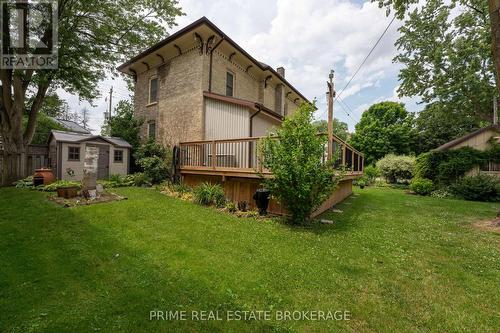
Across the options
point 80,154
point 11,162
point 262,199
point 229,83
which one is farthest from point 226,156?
point 11,162

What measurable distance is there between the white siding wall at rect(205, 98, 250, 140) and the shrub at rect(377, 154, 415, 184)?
16.1 metres

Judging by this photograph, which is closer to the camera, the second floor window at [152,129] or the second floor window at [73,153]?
the second floor window at [73,153]

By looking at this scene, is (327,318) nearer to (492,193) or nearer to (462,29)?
(492,193)

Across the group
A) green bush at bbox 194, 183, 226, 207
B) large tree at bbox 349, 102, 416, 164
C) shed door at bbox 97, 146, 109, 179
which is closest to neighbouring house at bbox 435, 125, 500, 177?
large tree at bbox 349, 102, 416, 164

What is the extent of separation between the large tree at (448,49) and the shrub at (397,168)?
6574mm

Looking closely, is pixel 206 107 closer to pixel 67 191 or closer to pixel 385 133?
pixel 67 191

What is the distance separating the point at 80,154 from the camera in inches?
478

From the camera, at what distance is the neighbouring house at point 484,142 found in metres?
14.4

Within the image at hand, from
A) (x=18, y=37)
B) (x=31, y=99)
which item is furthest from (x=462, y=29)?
(x=31, y=99)

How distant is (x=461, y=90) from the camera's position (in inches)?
523

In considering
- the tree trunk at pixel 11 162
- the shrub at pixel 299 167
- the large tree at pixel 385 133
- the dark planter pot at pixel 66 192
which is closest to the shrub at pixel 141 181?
the dark planter pot at pixel 66 192

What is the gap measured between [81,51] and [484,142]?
25.4 m

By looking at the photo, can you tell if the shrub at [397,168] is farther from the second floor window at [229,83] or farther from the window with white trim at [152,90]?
the window with white trim at [152,90]

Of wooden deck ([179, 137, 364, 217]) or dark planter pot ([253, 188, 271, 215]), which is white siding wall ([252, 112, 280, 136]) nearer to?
wooden deck ([179, 137, 364, 217])
